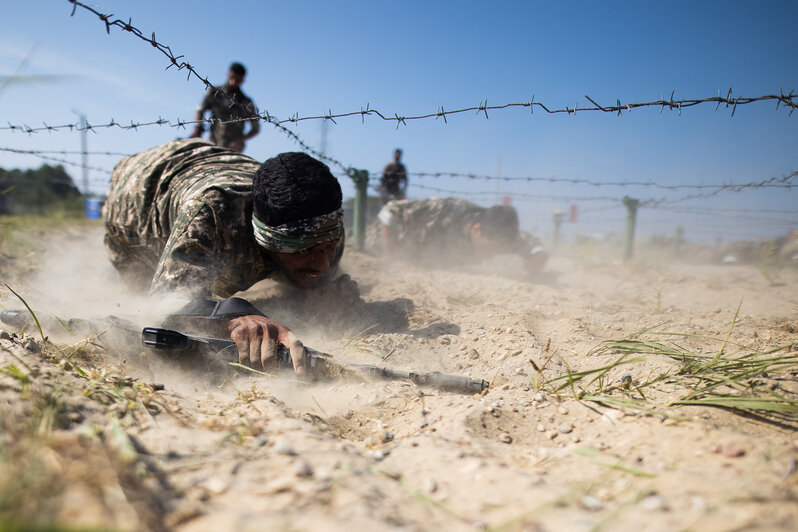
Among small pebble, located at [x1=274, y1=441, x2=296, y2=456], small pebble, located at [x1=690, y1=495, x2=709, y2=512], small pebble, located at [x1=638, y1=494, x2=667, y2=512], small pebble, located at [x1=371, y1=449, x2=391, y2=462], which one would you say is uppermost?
small pebble, located at [x1=690, y1=495, x2=709, y2=512]

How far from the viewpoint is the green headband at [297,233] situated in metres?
2.06

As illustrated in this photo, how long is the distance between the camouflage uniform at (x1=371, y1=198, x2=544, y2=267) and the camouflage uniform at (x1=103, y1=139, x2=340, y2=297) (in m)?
3.24

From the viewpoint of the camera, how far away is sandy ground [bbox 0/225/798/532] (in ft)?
2.37

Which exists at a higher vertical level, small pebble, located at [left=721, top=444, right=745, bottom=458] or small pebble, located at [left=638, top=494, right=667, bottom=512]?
small pebble, located at [left=721, top=444, right=745, bottom=458]

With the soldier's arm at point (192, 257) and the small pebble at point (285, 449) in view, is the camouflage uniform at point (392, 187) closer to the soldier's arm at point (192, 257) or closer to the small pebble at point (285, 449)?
the soldier's arm at point (192, 257)

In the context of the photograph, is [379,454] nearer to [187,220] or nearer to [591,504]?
[591,504]

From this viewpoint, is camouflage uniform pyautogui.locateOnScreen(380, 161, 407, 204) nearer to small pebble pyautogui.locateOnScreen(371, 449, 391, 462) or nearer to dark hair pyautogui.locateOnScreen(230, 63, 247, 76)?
dark hair pyautogui.locateOnScreen(230, 63, 247, 76)

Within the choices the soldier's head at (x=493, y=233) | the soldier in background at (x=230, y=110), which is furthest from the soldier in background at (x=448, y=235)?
the soldier in background at (x=230, y=110)

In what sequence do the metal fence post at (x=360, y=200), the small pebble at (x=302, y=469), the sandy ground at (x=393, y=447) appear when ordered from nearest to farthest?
the sandy ground at (x=393, y=447) < the small pebble at (x=302, y=469) < the metal fence post at (x=360, y=200)

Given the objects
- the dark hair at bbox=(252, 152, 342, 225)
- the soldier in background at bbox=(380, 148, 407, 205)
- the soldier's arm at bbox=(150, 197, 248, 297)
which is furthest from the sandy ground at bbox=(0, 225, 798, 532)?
the soldier in background at bbox=(380, 148, 407, 205)

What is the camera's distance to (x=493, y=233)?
586 cm

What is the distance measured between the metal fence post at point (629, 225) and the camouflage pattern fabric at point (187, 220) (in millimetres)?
5990

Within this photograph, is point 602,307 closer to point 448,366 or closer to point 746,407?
point 448,366

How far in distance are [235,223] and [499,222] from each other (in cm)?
435
